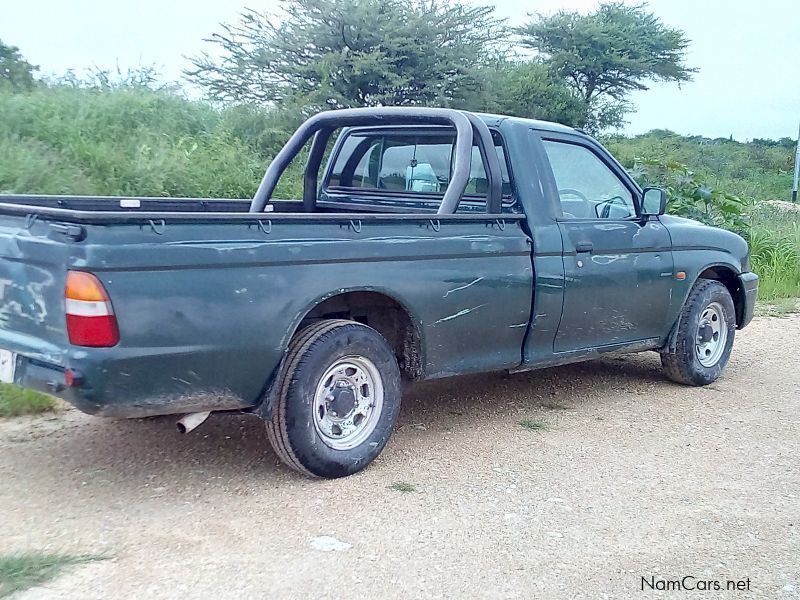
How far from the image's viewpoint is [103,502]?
4145 millimetres

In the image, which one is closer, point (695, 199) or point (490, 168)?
point (490, 168)

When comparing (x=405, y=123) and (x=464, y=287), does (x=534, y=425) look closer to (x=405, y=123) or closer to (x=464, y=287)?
(x=464, y=287)

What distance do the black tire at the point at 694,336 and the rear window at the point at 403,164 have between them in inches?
74.1

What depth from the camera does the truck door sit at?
554cm

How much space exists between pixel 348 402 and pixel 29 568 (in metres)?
1.70

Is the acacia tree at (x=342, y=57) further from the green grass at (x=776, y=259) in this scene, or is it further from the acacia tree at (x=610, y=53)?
the acacia tree at (x=610, y=53)

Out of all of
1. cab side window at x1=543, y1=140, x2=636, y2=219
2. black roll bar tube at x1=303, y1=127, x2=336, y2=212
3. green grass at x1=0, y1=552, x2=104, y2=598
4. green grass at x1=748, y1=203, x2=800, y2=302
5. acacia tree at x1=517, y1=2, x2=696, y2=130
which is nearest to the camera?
green grass at x1=0, y1=552, x2=104, y2=598

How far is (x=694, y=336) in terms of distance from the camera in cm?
652

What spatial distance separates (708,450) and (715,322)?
1853 mm

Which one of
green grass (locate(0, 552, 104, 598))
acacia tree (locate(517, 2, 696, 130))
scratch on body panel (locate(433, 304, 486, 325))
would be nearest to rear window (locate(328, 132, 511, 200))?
scratch on body panel (locate(433, 304, 486, 325))

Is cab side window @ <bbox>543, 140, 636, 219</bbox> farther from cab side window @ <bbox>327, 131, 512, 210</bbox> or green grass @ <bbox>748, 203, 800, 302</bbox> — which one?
green grass @ <bbox>748, 203, 800, 302</bbox>

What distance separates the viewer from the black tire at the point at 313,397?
430 cm

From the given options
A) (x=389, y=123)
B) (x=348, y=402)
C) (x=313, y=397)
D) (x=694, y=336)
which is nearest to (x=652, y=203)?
(x=694, y=336)

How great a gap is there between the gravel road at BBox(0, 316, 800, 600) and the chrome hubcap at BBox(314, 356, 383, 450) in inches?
8.4
